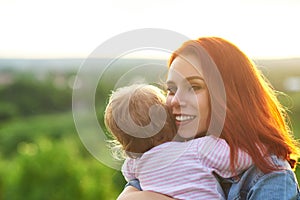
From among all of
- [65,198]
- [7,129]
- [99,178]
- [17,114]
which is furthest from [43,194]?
[17,114]

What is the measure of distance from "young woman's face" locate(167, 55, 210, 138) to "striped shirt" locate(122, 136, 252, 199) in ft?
0.12

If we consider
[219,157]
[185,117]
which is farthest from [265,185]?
[185,117]

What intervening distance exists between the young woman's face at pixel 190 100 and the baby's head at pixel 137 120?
40mm

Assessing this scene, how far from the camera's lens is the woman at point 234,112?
4.77 feet

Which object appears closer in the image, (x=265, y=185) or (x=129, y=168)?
(x=265, y=185)

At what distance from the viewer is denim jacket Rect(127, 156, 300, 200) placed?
1441 millimetres

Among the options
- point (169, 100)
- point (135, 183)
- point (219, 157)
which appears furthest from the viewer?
point (135, 183)

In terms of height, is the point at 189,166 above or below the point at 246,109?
below

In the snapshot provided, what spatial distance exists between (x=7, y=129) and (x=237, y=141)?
45.7ft

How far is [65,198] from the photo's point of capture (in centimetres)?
577

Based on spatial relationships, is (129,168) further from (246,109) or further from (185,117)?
(246,109)

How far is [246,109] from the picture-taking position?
1.48 meters

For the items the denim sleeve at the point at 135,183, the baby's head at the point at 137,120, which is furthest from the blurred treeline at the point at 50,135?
the denim sleeve at the point at 135,183

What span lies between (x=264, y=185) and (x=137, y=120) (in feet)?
1.04
